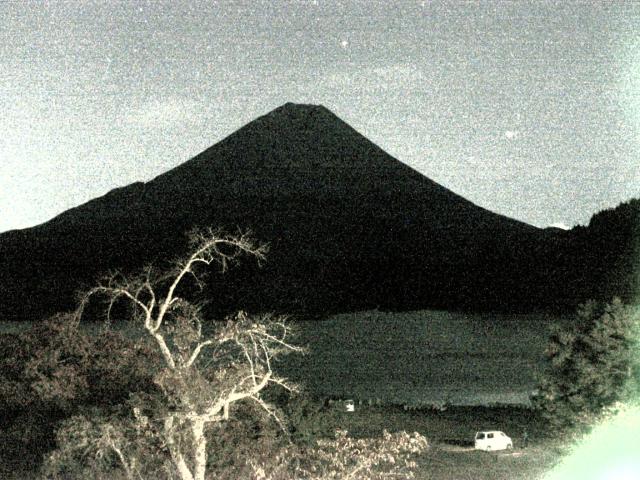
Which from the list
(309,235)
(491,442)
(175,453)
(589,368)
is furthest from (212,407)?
(309,235)

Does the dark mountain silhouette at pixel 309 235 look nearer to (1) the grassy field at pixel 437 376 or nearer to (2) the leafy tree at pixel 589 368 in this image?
(1) the grassy field at pixel 437 376

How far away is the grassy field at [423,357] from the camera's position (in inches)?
1582

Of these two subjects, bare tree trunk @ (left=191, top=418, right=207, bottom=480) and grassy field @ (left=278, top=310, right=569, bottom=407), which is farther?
grassy field @ (left=278, top=310, right=569, bottom=407)

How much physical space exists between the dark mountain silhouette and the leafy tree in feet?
130

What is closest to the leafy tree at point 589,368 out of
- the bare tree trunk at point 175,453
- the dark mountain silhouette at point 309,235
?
the bare tree trunk at point 175,453

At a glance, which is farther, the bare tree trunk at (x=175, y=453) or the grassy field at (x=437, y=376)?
the grassy field at (x=437, y=376)

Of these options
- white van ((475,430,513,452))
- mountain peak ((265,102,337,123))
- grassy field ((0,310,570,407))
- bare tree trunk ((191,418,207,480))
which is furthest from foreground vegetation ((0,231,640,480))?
mountain peak ((265,102,337,123))

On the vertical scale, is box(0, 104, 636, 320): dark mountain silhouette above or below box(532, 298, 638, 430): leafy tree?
above

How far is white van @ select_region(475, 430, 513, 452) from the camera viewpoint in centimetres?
2488

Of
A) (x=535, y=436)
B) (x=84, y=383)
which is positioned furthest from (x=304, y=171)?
(x=84, y=383)

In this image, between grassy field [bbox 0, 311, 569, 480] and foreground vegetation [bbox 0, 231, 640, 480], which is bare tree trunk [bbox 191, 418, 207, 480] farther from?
grassy field [bbox 0, 311, 569, 480]

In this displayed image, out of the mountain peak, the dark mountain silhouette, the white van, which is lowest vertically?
the white van

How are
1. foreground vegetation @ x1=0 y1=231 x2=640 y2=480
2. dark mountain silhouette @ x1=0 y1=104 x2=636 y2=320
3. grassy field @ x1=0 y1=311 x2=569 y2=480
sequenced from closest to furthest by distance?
foreground vegetation @ x1=0 y1=231 x2=640 y2=480 → grassy field @ x1=0 y1=311 x2=569 y2=480 → dark mountain silhouette @ x1=0 y1=104 x2=636 y2=320

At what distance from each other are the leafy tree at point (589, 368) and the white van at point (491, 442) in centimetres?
253
